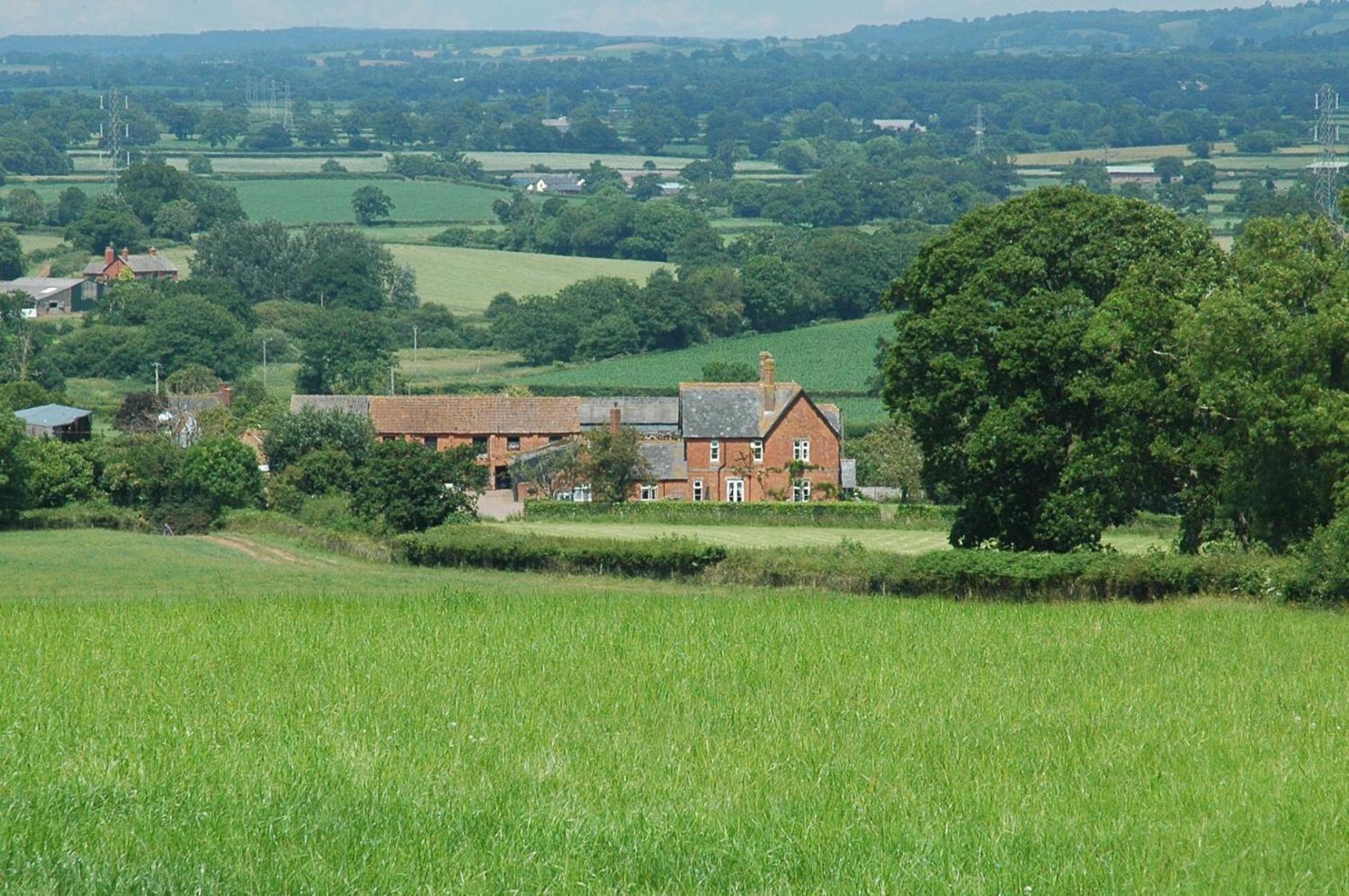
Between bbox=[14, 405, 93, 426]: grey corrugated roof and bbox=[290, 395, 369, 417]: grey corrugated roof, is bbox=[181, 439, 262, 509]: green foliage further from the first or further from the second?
bbox=[14, 405, 93, 426]: grey corrugated roof

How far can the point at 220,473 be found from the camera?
2530 inches

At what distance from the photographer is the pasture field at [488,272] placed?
145125 mm

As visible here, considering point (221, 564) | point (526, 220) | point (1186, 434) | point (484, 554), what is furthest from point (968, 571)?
point (526, 220)

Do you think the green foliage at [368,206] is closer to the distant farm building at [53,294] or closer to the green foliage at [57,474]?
the distant farm building at [53,294]

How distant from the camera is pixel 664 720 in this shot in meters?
16.7

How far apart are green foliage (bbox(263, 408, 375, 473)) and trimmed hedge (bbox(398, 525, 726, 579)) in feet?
73.6

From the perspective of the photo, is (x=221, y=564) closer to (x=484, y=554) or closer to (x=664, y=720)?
(x=484, y=554)

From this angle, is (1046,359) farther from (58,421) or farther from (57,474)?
(58,421)

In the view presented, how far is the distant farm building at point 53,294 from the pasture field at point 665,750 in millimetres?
114938

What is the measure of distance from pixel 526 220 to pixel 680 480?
121 m

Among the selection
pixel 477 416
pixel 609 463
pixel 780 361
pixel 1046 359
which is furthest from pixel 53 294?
pixel 1046 359

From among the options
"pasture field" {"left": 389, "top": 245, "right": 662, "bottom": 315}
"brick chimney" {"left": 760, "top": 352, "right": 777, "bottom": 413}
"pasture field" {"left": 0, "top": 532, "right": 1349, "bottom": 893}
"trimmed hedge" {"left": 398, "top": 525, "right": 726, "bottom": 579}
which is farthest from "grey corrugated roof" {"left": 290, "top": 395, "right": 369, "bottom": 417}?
"pasture field" {"left": 0, "top": 532, "right": 1349, "bottom": 893}

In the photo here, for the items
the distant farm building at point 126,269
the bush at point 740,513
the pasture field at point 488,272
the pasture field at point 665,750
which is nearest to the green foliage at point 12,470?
the bush at point 740,513

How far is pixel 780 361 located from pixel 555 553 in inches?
2792
